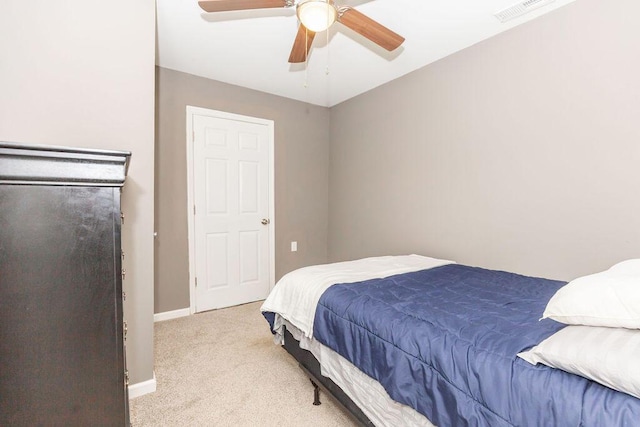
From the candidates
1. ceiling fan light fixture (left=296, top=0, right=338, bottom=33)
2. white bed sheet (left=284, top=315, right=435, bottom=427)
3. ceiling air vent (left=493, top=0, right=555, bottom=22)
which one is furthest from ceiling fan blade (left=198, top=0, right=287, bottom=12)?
white bed sheet (left=284, top=315, right=435, bottom=427)

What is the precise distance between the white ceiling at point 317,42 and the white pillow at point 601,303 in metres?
1.81

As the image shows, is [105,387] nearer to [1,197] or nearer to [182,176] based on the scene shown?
[1,197]

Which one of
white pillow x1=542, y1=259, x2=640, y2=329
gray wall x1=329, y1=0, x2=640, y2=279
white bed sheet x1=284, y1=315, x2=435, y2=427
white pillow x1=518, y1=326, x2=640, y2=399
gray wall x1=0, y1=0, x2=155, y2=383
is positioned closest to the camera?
white pillow x1=518, y1=326, x2=640, y2=399

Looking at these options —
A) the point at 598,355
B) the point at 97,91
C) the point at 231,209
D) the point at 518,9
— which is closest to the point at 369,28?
the point at 518,9

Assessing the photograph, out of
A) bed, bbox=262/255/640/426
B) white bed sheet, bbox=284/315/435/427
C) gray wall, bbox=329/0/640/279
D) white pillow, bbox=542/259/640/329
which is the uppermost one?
gray wall, bbox=329/0/640/279

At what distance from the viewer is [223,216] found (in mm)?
3418

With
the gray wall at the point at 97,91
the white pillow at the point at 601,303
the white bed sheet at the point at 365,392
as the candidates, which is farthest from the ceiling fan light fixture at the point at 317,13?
the white bed sheet at the point at 365,392

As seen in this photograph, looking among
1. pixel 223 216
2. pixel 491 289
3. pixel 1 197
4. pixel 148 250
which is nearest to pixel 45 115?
pixel 148 250

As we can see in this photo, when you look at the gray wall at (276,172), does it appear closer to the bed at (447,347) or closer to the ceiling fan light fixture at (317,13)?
the bed at (447,347)

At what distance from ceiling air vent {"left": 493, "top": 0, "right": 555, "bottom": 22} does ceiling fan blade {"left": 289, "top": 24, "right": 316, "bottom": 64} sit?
1317mm

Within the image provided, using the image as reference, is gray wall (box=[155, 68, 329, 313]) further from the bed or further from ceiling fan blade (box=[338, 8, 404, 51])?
ceiling fan blade (box=[338, 8, 404, 51])

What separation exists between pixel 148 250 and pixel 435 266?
6.51 feet

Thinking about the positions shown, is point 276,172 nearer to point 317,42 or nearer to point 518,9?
point 317,42

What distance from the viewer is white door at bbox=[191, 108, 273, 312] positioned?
3281 millimetres
